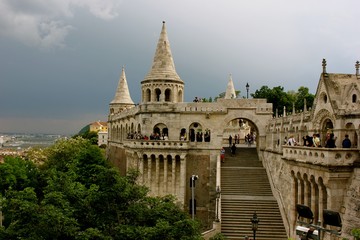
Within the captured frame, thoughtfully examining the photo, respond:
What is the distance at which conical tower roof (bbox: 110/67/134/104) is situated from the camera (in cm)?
6431

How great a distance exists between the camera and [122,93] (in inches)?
2547

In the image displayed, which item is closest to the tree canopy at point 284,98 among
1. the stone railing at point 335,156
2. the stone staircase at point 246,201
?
the stone staircase at point 246,201

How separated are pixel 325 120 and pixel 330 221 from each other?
26.3 feet

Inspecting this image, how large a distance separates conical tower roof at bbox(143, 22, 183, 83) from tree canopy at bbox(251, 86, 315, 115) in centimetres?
2114

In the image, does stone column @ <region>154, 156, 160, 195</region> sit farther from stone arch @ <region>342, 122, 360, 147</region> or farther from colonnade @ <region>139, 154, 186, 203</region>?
stone arch @ <region>342, 122, 360, 147</region>

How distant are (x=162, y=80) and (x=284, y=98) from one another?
23.6 meters

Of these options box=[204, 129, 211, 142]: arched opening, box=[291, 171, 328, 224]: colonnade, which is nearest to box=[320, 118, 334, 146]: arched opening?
box=[291, 171, 328, 224]: colonnade

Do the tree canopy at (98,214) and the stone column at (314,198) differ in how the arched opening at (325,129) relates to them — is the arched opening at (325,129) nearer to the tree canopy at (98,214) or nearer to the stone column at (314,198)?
the stone column at (314,198)

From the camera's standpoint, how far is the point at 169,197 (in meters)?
21.8

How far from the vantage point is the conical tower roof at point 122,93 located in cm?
6431

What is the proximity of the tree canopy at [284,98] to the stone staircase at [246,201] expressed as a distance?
17.6 metres

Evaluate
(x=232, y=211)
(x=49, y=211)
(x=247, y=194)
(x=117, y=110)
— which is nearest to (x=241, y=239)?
(x=232, y=211)

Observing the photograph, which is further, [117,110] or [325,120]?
[117,110]

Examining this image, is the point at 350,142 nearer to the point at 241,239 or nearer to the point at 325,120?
the point at 325,120
